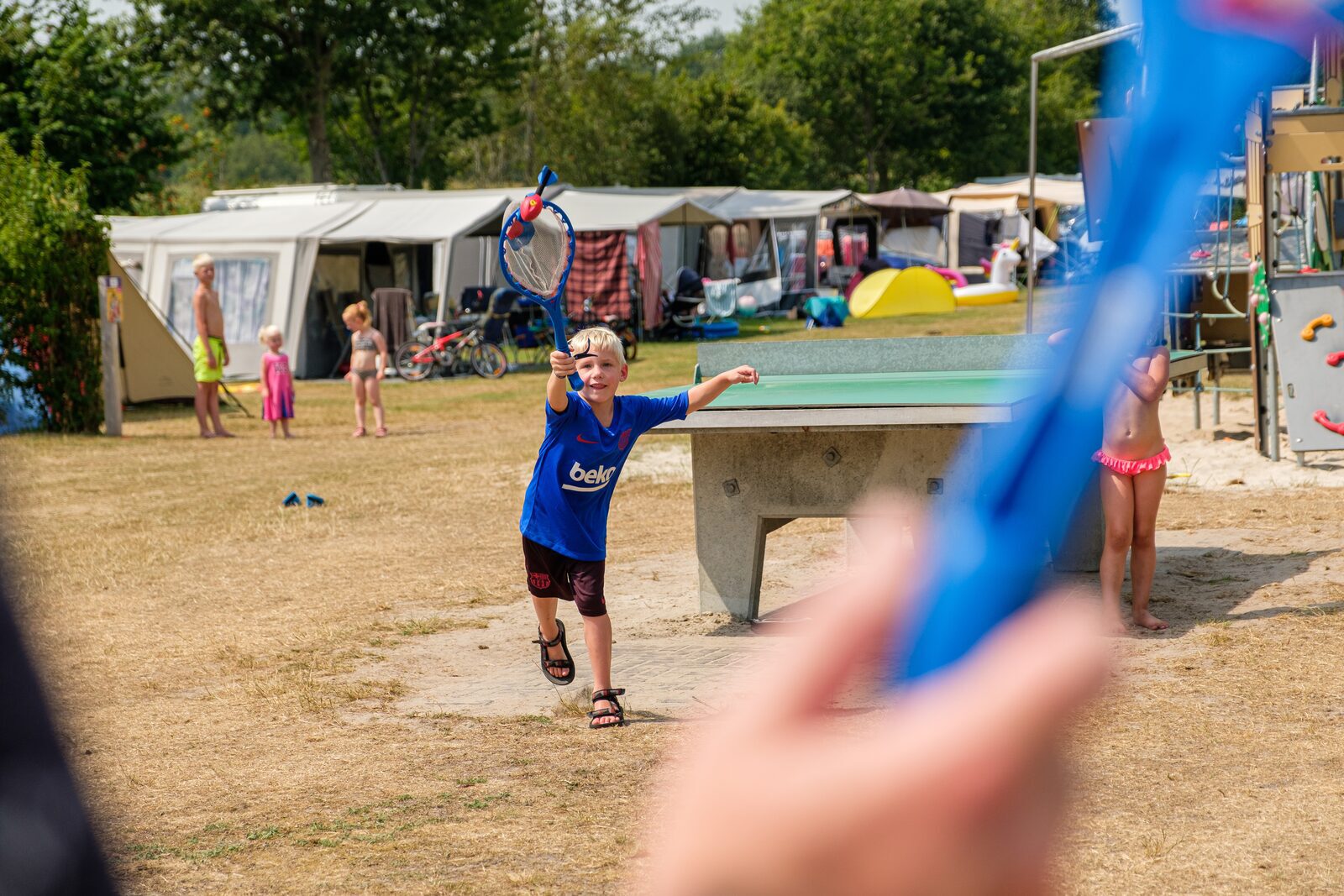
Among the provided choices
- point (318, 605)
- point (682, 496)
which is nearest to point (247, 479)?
point (682, 496)

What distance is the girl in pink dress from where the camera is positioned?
1627 cm

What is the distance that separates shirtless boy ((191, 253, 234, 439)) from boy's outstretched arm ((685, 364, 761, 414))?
11100 millimetres

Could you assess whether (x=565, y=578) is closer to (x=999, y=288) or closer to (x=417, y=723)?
(x=417, y=723)

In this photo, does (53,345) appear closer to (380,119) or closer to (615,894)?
(615,894)

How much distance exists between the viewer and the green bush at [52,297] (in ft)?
54.2

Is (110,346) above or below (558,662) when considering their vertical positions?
above

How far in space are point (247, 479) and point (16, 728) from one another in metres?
13.1

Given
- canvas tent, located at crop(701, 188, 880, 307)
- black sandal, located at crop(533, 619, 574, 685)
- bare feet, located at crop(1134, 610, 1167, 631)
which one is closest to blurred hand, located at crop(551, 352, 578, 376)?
black sandal, located at crop(533, 619, 574, 685)

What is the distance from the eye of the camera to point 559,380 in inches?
225

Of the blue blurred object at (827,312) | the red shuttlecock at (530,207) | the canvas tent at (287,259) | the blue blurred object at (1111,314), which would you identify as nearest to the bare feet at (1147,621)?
the red shuttlecock at (530,207)

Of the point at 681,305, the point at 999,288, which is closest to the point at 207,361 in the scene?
the point at 681,305

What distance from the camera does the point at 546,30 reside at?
53062 millimetres

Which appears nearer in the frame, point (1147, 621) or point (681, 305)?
point (1147, 621)

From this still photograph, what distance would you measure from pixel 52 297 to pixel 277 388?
281 cm
